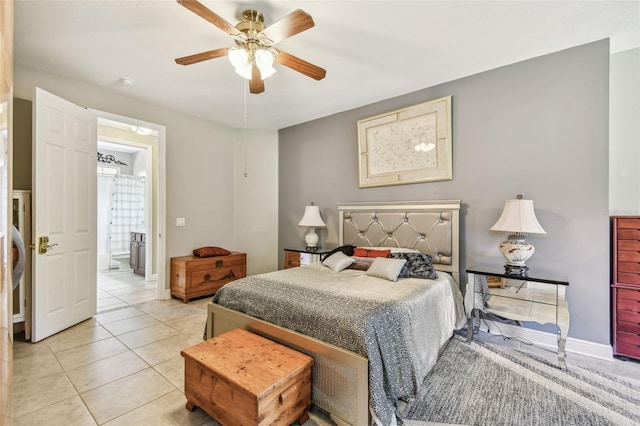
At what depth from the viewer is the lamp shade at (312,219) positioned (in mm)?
4062

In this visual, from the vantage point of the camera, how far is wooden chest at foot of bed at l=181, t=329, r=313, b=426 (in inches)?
55.8

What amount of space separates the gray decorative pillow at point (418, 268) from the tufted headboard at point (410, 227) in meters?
0.36

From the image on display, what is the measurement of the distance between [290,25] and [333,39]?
763 mm

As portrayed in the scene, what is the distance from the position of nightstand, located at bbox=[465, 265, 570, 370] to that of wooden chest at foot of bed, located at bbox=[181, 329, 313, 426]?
5.97 ft

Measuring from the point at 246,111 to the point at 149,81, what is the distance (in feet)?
4.08

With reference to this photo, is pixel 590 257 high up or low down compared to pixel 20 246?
down

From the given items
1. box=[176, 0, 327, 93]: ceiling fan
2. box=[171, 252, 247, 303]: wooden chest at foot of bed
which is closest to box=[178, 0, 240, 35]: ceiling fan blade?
box=[176, 0, 327, 93]: ceiling fan

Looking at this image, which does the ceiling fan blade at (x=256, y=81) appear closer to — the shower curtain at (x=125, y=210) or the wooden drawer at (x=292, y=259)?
the wooden drawer at (x=292, y=259)

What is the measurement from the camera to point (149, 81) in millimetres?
3217

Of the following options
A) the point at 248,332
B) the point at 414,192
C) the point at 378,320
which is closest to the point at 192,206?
the point at 248,332

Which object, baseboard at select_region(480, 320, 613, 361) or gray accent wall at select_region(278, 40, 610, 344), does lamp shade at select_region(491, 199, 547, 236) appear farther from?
baseboard at select_region(480, 320, 613, 361)

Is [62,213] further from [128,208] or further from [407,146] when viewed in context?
[128,208]

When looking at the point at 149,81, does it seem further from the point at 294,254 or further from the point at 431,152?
the point at 431,152

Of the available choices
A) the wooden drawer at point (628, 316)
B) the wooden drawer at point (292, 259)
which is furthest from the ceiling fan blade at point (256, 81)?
the wooden drawer at point (628, 316)
